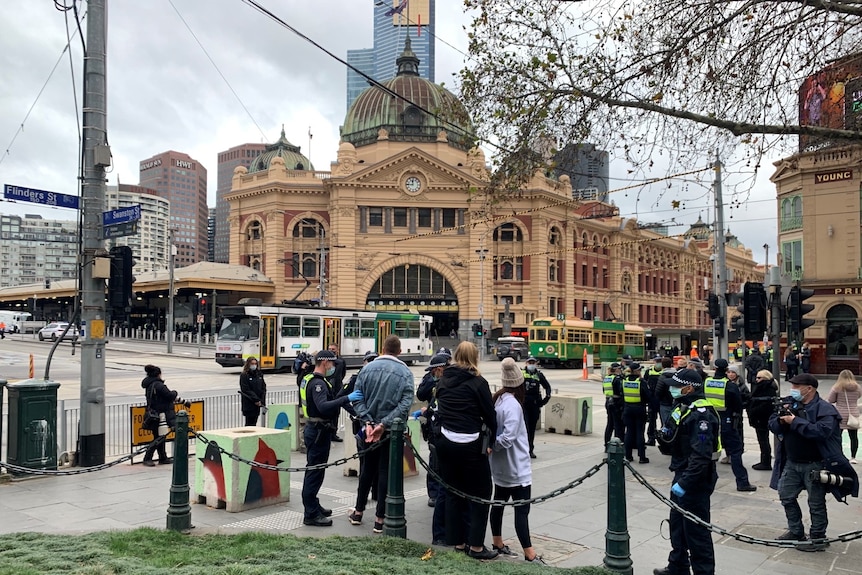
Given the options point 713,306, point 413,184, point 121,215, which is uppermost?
point 413,184

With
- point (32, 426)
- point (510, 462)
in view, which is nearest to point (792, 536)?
point (510, 462)

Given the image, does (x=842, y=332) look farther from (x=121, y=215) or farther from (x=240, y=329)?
(x=121, y=215)

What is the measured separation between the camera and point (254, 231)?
65.2 m

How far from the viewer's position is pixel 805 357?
28875mm

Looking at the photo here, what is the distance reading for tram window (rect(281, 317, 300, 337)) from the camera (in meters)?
30.1

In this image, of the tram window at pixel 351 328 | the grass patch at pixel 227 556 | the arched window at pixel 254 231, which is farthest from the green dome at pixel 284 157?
the grass patch at pixel 227 556

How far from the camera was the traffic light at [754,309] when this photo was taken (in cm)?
1305

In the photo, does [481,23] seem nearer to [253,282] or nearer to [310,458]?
[310,458]

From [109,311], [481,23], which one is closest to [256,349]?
[109,311]

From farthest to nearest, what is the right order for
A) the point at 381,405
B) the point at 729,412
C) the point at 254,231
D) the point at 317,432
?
1. the point at 254,231
2. the point at 729,412
3. the point at 317,432
4. the point at 381,405

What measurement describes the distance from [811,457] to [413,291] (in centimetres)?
5475

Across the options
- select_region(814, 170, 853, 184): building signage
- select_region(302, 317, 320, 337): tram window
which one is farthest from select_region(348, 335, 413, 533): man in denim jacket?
select_region(814, 170, 853, 184): building signage

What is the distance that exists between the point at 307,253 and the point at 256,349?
3318cm

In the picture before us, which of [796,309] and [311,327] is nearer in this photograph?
[796,309]
